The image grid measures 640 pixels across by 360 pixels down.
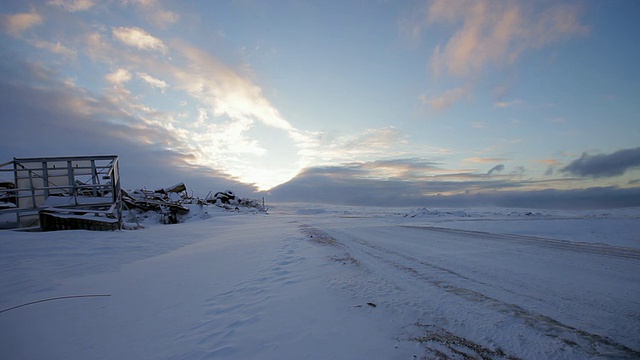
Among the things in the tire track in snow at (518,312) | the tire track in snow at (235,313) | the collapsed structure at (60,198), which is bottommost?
the tire track in snow at (518,312)

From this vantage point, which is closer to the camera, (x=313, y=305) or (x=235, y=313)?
(x=235, y=313)

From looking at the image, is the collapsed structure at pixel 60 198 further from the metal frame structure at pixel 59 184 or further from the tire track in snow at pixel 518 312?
the tire track in snow at pixel 518 312

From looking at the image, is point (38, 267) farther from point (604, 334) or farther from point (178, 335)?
point (604, 334)

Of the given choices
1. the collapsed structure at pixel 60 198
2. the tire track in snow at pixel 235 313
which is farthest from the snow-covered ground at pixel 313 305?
the collapsed structure at pixel 60 198

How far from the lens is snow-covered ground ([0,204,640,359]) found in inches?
84.5

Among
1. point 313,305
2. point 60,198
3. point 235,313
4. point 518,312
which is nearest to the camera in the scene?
point 518,312

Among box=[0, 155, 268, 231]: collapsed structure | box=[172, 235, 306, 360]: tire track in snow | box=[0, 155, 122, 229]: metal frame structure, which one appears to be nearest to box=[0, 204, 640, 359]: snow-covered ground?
box=[172, 235, 306, 360]: tire track in snow

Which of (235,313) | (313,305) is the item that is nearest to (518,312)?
(313,305)

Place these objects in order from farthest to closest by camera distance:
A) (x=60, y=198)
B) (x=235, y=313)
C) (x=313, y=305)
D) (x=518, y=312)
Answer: (x=60, y=198), (x=313, y=305), (x=235, y=313), (x=518, y=312)

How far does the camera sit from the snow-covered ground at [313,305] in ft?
7.04

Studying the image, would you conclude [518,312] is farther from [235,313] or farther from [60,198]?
[60,198]

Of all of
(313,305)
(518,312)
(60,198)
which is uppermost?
(60,198)

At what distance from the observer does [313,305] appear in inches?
118

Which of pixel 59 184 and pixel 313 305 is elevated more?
pixel 59 184
